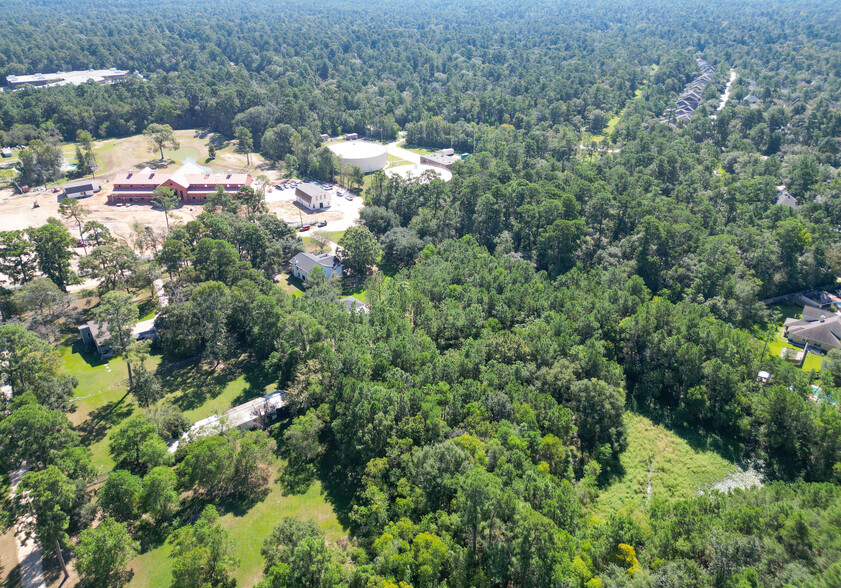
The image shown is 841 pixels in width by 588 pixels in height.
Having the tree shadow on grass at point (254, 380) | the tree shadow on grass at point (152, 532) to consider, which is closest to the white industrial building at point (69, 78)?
the tree shadow on grass at point (254, 380)

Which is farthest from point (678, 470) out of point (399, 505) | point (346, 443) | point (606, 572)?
point (346, 443)

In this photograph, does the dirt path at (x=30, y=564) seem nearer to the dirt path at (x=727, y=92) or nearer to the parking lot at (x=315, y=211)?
the parking lot at (x=315, y=211)

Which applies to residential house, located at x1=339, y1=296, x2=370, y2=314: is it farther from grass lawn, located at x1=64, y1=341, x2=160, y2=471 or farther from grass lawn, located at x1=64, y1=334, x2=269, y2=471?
grass lawn, located at x1=64, y1=341, x2=160, y2=471

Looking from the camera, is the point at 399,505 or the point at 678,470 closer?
the point at 399,505

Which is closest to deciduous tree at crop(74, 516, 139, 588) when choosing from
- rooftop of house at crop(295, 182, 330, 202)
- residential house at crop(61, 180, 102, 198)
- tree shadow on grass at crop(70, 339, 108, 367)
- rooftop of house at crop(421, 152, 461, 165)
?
tree shadow on grass at crop(70, 339, 108, 367)

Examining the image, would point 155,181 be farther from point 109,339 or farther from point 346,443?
point 346,443

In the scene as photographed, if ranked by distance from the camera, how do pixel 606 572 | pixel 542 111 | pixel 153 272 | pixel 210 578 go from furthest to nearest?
1. pixel 542 111
2. pixel 153 272
3. pixel 210 578
4. pixel 606 572

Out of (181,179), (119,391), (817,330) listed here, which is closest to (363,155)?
(181,179)
